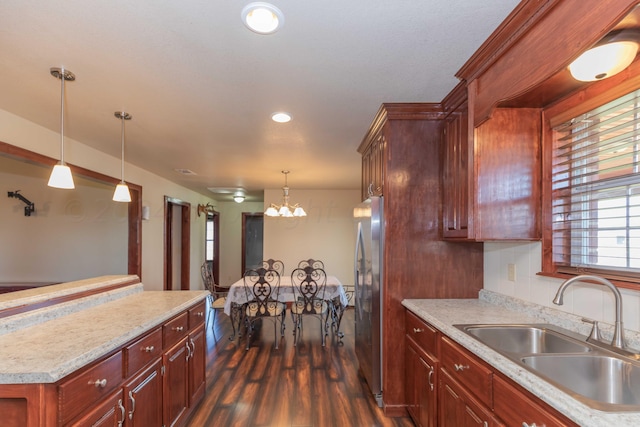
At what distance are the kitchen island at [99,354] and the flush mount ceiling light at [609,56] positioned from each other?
2314mm

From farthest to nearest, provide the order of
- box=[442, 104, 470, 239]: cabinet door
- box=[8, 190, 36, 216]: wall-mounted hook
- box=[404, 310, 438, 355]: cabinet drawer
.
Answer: box=[8, 190, 36, 216]: wall-mounted hook, box=[442, 104, 470, 239]: cabinet door, box=[404, 310, 438, 355]: cabinet drawer

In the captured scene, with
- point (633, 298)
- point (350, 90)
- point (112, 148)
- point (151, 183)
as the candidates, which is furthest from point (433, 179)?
point (151, 183)

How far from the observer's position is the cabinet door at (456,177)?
2.15m

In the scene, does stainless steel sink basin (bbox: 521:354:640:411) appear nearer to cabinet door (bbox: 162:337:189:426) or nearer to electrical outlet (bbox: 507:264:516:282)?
electrical outlet (bbox: 507:264:516:282)

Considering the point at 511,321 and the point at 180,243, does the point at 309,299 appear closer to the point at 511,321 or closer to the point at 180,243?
the point at 511,321

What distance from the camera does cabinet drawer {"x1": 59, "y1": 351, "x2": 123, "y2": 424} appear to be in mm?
1226

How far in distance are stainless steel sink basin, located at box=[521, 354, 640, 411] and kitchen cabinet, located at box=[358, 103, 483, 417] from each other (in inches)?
47.0

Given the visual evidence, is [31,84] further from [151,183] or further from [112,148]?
[151,183]

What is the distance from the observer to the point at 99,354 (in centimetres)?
139

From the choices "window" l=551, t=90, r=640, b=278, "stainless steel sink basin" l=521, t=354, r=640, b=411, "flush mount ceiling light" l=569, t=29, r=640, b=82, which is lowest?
"stainless steel sink basin" l=521, t=354, r=640, b=411

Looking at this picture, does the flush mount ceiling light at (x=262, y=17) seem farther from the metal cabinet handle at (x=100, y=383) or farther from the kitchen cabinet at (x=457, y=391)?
the kitchen cabinet at (x=457, y=391)

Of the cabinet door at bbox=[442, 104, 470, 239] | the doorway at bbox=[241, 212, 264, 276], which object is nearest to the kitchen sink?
the cabinet door at bbox=[442, 104, 470, 239]

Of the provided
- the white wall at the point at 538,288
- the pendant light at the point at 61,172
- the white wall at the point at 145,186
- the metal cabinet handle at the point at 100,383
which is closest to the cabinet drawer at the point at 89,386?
the metal cabinet handle at the point at 100,383

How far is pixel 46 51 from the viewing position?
172 cm
